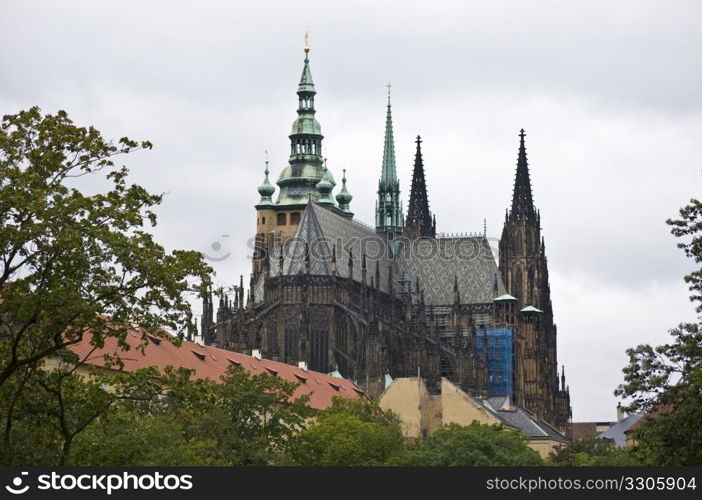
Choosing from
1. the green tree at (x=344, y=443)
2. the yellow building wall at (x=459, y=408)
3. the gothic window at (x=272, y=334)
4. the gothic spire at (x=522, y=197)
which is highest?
the gothic spire at (x=522, y=197)

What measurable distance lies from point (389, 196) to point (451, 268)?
19.3m

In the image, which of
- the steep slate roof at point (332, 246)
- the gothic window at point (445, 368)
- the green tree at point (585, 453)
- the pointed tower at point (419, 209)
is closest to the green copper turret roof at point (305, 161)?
the pointed tower at point (419, 209)

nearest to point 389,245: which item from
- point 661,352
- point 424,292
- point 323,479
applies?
point 424,292

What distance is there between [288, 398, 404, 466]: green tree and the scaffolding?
61.8 m

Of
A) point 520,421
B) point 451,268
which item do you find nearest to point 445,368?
point 451,268

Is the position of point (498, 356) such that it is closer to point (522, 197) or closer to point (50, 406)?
point (522, 197)

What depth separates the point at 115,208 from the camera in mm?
40844

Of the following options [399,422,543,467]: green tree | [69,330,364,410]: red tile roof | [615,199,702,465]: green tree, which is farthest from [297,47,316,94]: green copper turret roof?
[615,199,702,465]: green tree

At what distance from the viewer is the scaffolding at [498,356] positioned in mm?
150000

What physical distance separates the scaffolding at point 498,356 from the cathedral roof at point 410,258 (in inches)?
233

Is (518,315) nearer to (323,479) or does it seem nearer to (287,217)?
(287,217)

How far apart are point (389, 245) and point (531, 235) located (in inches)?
580

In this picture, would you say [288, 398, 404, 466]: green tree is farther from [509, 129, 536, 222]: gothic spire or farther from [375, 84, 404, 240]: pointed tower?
[375, 84, 404, 240]: pointed tower

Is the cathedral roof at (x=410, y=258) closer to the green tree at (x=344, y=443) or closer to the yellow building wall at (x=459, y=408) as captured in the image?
the yellow building wall at (x=459, y=408)
